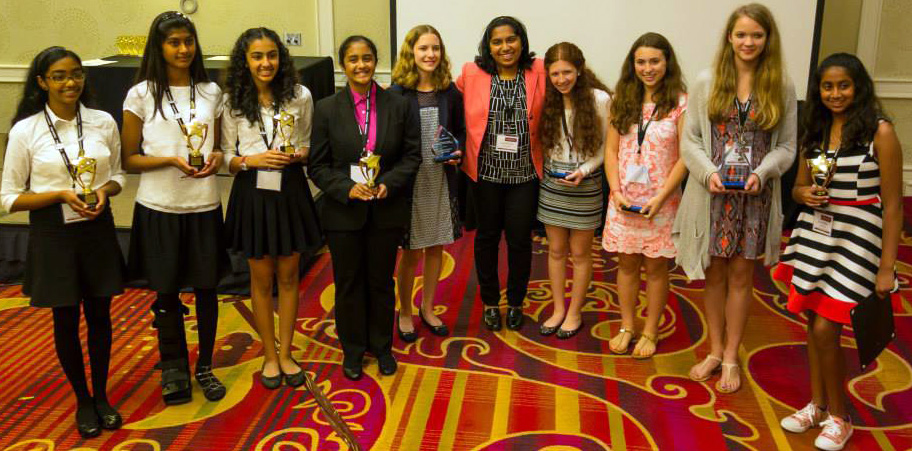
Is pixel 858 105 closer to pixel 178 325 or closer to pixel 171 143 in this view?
pixel 171 143

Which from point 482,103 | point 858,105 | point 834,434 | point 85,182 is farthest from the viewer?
point 482,103

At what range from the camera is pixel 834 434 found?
2.88 meters

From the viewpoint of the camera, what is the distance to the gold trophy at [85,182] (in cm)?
274

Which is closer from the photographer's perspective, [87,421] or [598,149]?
[87,421]

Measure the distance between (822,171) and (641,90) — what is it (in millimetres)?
883

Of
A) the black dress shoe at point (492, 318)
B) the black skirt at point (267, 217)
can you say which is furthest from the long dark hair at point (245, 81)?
the black dress shoe at point (492, 318)

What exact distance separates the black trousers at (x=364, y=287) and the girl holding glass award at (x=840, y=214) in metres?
1.56

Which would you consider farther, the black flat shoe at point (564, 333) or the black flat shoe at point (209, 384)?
the black flat shoe at point (564, 333)

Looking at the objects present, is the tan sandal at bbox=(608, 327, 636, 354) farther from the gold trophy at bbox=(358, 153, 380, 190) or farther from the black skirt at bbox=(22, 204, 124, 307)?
the black skirt at bbox=(22, 204, 124, 307)

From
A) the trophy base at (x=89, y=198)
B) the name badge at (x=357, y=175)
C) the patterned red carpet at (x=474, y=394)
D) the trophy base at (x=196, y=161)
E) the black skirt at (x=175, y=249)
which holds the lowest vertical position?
the patterned red carpet at (x=474, y=394)

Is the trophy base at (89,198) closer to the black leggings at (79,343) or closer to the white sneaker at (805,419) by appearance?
the black leggings at (79,343)

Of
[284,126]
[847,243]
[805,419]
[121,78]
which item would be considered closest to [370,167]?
[284,126]

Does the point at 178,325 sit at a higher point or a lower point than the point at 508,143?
lower

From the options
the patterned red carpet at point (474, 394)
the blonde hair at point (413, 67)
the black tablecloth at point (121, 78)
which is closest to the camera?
the patterned red carpet at point (474, 394)
